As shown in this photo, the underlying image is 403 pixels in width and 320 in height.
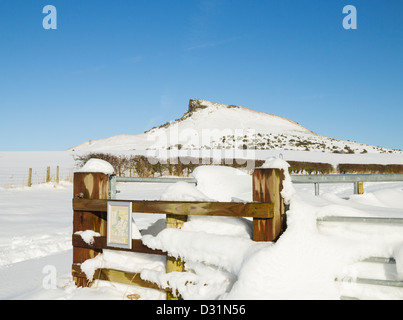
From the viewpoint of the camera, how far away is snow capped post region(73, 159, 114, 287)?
144 inches

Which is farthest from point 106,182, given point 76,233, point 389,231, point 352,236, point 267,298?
point 389,231

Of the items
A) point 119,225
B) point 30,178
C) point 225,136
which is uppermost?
point 225,136

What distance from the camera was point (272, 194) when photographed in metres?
2.79

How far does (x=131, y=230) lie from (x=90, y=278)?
745mm

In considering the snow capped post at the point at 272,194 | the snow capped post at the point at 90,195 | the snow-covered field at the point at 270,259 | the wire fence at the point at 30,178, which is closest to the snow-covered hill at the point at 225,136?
the wire fence at the point at 30,178

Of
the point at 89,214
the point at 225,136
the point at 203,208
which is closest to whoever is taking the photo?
the point at 203,208

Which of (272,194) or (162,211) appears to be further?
(162,211)

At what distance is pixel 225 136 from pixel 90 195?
204ft

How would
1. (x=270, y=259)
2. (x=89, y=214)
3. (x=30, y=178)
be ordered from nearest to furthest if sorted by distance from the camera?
(x=270, y=259) < (x=89, y=214) < (x=30, y=178)

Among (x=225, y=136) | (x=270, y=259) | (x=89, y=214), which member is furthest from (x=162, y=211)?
(x=225, y=136)

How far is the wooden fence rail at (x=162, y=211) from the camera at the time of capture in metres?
2.79

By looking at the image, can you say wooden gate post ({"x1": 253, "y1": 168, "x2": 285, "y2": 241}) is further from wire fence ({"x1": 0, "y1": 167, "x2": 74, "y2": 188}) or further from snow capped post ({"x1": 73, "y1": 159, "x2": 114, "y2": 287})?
wire fence ({"x1": 0, "y1": 167, "x2": 74, "y2": 188})

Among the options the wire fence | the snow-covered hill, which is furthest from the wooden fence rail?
the snow-covered hill

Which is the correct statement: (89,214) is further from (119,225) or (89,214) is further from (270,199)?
(270,199)
